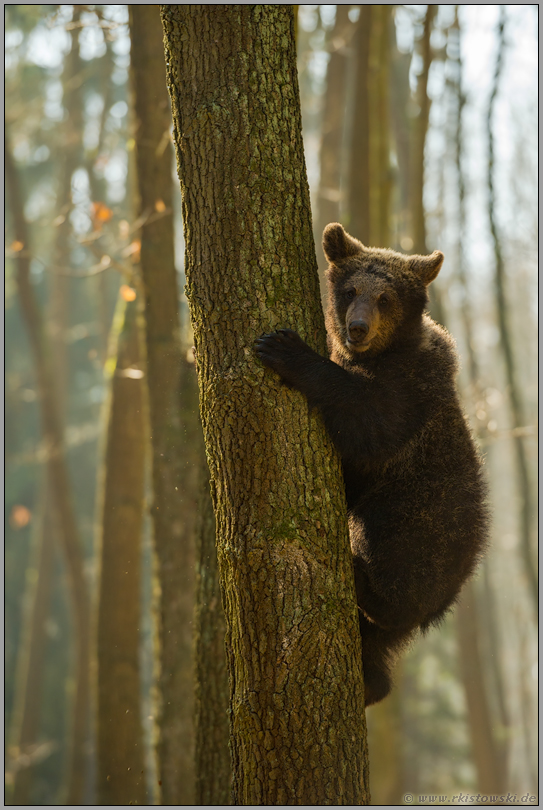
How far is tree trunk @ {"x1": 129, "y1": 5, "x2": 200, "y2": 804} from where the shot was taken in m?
6.60

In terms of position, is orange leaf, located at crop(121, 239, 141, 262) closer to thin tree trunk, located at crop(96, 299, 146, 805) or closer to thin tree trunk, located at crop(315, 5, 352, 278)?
thin tree trunk, located at crop(96, 299, 146, 805)

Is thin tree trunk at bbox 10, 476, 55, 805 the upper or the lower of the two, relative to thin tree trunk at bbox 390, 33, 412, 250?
lower

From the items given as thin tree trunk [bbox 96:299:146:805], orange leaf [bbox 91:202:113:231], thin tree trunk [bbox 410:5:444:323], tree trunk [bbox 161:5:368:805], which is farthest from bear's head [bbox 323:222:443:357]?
thin tree trunk [bbox 410:5:444:323]

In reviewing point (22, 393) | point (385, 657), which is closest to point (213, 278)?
point (385, 657)

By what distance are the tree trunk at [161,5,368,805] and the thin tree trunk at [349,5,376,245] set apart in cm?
721

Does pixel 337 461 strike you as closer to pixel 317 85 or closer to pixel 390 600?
pixel 390 600

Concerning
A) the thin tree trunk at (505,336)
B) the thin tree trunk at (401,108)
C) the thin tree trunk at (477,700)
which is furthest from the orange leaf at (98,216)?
the thin tree trunk at (401,108)

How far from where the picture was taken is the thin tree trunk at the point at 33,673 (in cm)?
1659

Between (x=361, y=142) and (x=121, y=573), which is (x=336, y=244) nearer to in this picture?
(x=121, y=573)

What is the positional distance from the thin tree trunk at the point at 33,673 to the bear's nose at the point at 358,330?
15561 millimetres

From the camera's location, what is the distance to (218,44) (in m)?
3.39

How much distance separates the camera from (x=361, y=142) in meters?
11.4

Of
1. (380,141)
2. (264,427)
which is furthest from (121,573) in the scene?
(380,141)

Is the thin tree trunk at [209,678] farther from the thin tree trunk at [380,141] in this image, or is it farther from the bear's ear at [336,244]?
the thin tree trunk at [380,141]
